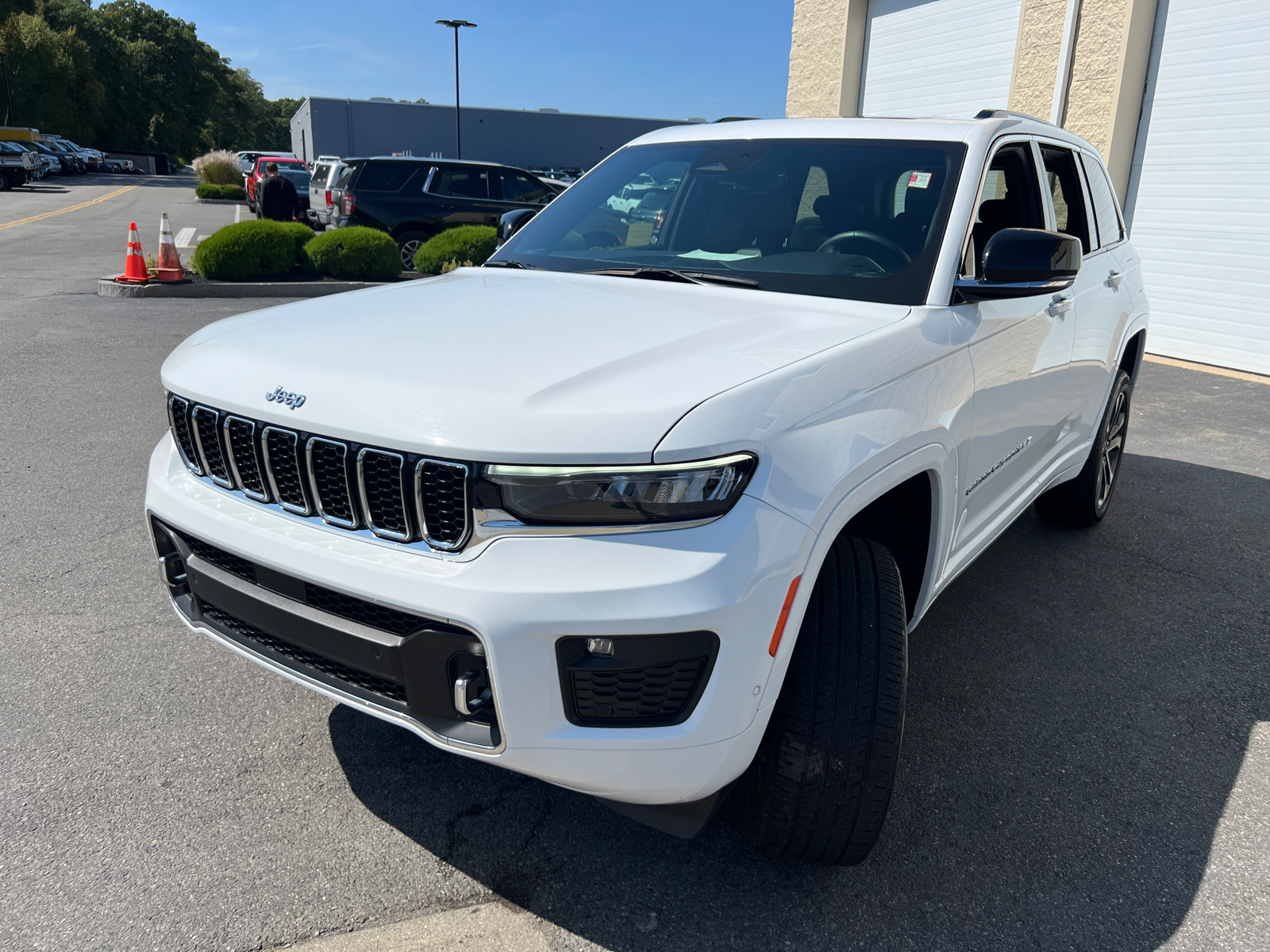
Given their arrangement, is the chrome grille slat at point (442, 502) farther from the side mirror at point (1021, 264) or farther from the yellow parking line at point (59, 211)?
the yellow parking line at point (59, 211)

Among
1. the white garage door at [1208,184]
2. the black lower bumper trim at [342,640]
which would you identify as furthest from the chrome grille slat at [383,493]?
the white garage door at [1208,184]

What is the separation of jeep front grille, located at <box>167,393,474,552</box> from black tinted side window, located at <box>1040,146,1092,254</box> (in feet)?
8.92

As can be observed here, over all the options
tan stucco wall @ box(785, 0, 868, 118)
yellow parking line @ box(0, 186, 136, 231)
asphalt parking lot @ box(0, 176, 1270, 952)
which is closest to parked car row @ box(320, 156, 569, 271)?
tan stucco wall @ box(785, 0, 868, 118)

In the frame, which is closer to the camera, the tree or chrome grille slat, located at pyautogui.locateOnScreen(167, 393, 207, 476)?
chrome grille slat, located at pyautogui.locateOnScreen(167, 393, 207, 476)

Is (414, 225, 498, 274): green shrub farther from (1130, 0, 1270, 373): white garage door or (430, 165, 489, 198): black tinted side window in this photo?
(1130, 0, 1270, 373): white garage door

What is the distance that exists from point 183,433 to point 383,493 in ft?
2.63

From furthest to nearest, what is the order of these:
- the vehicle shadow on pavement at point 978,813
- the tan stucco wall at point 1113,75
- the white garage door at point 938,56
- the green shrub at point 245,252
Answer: the green shrub at point 245,252 → the white garage door at point 938,56 → the tan stucco wall at point 1113,75 → the vehicle shadow on pavement at point 978,813

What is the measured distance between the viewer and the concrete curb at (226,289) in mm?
11281

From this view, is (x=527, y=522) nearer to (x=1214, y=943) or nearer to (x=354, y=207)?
(x=1214, y=943)

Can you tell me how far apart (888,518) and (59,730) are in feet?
7.97

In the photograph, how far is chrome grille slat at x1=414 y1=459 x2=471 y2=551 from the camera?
1755mm

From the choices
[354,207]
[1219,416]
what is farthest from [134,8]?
[1219,416]

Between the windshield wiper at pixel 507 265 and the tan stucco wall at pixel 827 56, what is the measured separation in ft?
36.9

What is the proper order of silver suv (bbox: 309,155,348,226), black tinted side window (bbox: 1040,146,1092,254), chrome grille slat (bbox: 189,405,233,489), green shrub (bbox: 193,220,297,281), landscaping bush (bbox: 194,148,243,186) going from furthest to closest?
landscaping bush (bbox: 194,148,243,186)
silver suv (bbox: 309,155,348,226)
green shrub (bbox: 193,220,297,281)
black tinted side window (bbox: 1040,146,1092,254)
chrome grille slat (bbox: 189,405,233,489)
